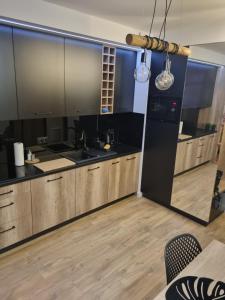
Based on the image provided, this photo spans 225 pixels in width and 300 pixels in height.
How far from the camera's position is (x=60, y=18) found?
2256 mm

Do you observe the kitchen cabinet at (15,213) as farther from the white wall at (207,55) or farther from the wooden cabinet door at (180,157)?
the white wall at (207,55)

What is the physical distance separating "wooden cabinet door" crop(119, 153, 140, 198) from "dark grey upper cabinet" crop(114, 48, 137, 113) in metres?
0.72

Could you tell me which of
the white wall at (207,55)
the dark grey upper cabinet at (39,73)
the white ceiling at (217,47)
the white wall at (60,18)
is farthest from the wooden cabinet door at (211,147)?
the dark grey upper cabinet at (39,73)

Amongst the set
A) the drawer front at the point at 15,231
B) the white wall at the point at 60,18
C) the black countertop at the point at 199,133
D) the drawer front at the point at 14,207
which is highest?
the white wall at the point at 60,18

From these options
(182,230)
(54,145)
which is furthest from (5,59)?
(182,230)

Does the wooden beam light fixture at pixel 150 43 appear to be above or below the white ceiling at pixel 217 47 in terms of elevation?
below

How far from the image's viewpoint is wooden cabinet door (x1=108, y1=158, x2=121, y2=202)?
312cm

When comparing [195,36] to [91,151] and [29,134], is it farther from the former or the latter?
[29,134]

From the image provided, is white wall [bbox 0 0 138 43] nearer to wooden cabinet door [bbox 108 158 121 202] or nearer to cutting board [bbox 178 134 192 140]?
cutting board [bbox 178 134 192 140]

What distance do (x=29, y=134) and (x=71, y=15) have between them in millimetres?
1406

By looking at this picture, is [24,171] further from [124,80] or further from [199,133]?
[199,133]

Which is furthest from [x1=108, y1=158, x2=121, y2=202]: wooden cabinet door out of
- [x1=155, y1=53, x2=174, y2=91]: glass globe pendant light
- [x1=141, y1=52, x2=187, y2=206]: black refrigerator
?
[x1=155, y1=53, x2=174, y2=91]: glass globe pendant light

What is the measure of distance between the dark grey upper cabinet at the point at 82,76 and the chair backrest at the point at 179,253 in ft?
6.00

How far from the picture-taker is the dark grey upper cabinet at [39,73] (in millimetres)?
2180
